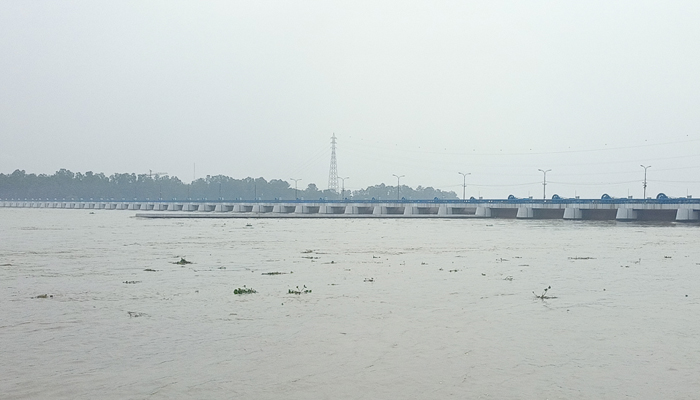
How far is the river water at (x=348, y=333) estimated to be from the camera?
1153cm

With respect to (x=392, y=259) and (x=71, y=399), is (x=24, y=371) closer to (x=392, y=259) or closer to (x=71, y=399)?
(x=71, y=399)

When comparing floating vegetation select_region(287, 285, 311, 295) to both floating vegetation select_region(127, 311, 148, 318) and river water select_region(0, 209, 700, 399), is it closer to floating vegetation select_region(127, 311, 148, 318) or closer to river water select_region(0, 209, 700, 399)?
river water select_region(0, 209, 700, 399)

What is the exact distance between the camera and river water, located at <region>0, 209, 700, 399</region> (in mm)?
11531

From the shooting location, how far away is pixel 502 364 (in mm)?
13016

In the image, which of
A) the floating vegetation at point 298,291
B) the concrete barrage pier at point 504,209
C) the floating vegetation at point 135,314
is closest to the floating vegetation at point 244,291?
the floating vegetation at point 298,291

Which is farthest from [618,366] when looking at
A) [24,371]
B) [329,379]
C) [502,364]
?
[24,371]

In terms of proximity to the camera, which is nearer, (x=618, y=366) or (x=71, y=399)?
(x=71, y=399)

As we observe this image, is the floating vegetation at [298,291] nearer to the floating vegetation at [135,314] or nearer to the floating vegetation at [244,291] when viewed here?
the floating vegetation at [244,291]

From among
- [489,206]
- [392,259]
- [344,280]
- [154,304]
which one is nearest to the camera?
[154,304]

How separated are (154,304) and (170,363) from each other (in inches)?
302

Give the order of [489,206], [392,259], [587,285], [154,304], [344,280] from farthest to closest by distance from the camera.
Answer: [489,206], [392,259], [344,280], [587,285], [154,304]

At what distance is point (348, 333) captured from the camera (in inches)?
632

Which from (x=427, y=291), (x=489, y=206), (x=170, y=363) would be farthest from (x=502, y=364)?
(x=489, y=206)

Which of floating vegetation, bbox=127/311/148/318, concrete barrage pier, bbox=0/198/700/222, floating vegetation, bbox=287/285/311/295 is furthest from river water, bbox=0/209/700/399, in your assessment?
concrete barrage pier, bbox=0/198/700/222
